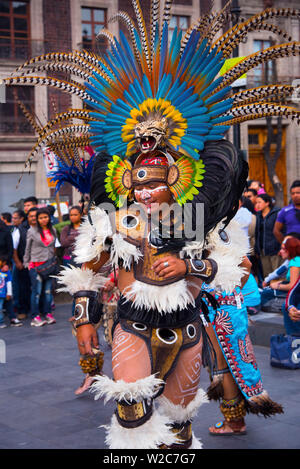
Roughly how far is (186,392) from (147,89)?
1.65 m

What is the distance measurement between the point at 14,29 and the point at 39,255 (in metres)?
17.2

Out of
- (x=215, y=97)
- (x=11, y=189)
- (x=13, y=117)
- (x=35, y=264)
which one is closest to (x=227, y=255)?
(x=215, y=97)

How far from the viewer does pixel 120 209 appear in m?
3.66

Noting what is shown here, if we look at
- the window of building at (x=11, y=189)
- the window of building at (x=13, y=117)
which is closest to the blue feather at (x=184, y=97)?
the window of building at (x=11, y=189)

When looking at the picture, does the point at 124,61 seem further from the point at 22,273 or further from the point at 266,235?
the point at 22,273

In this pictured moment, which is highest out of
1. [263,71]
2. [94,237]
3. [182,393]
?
[263,71]

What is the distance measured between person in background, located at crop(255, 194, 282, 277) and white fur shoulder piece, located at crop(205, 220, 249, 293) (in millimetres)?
5492

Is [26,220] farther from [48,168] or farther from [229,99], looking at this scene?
[229,99]

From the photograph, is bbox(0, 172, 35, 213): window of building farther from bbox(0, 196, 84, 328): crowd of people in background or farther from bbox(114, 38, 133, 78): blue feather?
bbox(114, 38, 133, 78): blue feather

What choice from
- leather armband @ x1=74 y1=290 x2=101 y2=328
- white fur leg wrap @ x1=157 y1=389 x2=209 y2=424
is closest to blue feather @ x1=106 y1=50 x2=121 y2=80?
leather armband @ x1=74 y1=290 x2=101 y2=328

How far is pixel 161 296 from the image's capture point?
3336 millimetres

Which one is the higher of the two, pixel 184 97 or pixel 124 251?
pixel 184 97

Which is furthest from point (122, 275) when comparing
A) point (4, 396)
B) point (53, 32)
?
point (53, 32)

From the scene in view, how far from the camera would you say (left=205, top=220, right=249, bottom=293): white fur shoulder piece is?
3.54m
